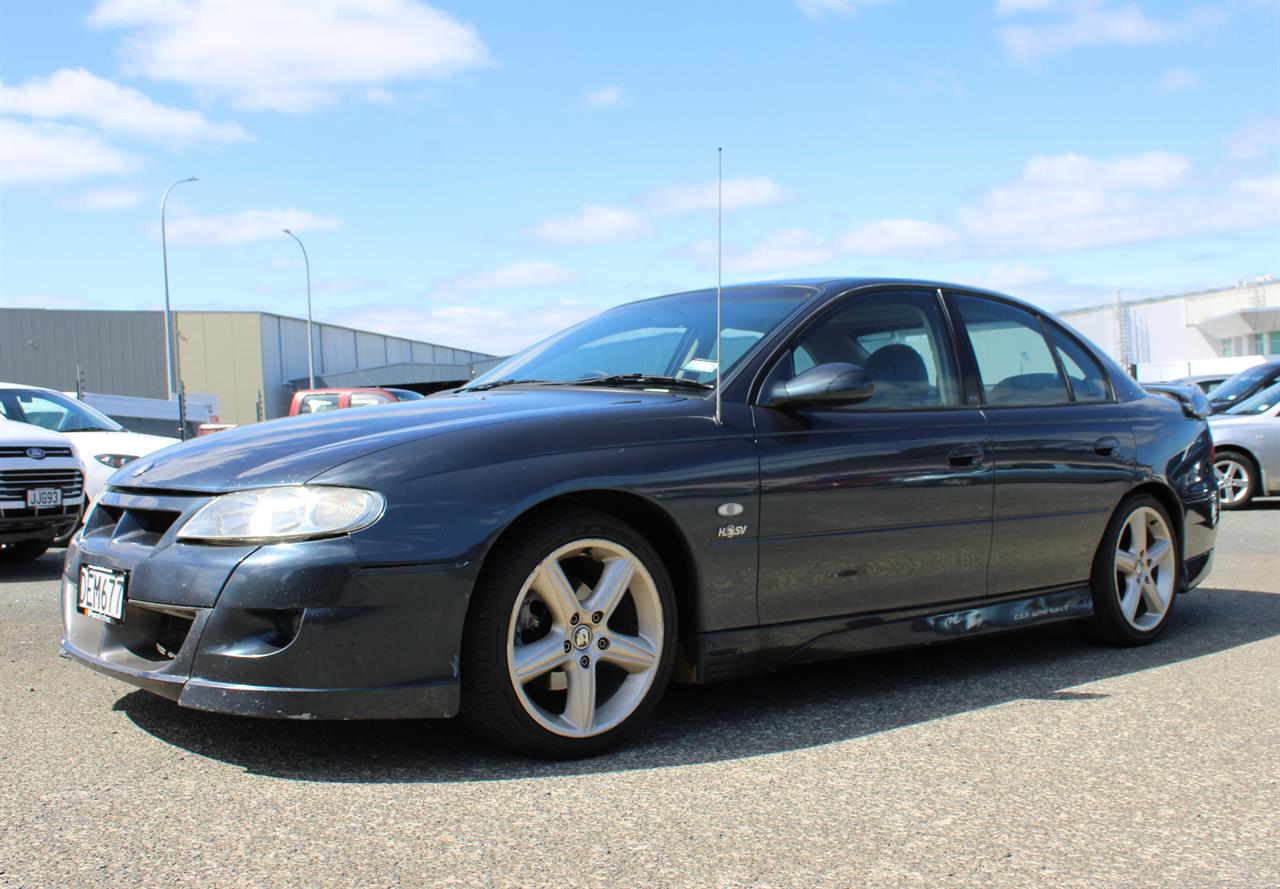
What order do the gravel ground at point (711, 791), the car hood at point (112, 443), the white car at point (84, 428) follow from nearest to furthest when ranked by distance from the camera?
Result: 1. the gravel ground at point (711, 791)
2. the white car at point (84, 428)
3. the car hood at point (112, 443)

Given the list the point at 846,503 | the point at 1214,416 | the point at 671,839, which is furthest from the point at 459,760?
the point at 1214,416

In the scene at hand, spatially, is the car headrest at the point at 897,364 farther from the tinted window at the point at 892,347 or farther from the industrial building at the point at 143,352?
the industrial building at the point at 143,352

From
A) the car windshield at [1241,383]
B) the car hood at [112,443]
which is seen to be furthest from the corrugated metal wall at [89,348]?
the car windshield at [1241,383]

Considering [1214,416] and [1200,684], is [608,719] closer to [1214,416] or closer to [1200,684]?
[1200,684]

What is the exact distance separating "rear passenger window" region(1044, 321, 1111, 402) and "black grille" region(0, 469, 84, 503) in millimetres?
6462

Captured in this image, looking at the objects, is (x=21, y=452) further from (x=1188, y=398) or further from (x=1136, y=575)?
(x=1188, y=398)

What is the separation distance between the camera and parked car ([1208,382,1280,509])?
489 inches

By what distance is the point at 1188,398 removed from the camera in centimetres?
587

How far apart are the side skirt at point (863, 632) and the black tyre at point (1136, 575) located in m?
0.16

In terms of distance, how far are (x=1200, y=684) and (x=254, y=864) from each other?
343cm

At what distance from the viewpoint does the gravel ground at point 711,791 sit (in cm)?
265

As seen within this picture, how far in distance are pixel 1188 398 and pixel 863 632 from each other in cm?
272

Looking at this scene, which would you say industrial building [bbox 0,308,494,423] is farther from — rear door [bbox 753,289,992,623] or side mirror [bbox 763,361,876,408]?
side mirror [bbox 763,361,876,408]

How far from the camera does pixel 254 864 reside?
2.62 m
